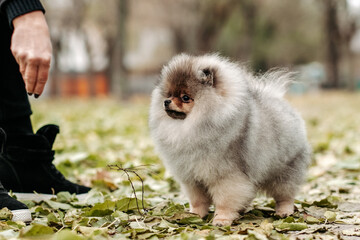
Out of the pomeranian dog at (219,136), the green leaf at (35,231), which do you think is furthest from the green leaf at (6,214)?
the pomeranian dog at (219,136)

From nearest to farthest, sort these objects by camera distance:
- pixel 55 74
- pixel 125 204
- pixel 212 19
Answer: pixel 125 204 → pixel 55 74 → pixel 212 19

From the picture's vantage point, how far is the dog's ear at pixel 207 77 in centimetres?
256

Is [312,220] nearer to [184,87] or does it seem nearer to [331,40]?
[184,87]

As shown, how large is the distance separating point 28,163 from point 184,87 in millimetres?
1198

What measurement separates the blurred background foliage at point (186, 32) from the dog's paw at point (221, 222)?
1114 cm

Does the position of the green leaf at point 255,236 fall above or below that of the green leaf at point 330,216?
below

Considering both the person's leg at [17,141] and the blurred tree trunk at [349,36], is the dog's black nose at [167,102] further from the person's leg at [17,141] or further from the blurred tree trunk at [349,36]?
the blurred tree trunk at [349,36]

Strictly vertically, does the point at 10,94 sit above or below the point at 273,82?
below

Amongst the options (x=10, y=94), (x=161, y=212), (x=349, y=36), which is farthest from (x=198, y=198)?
(x=349, y=36)

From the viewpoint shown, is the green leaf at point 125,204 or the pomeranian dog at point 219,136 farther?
the green leaf at point 125,204

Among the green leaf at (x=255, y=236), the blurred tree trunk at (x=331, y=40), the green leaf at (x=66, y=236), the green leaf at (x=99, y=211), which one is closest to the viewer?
the green leaf at (x=66, y=236)

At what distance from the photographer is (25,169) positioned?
119 inches

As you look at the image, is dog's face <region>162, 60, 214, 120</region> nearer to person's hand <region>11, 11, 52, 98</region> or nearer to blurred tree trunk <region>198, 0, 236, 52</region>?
person's hand <region>11, 11, 52, 98</region>

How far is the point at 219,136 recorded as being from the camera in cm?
248
